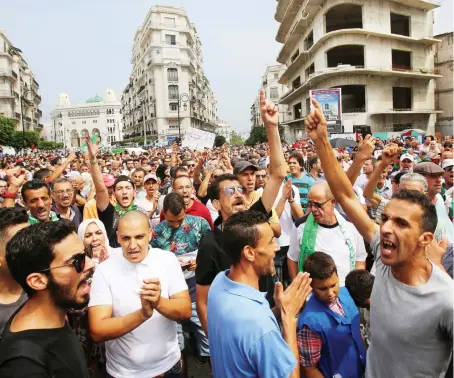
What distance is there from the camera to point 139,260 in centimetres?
262

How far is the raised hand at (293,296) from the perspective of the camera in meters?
1.93

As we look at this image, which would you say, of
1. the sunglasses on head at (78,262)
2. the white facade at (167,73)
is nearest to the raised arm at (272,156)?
the sunglasses on head at (78,262)

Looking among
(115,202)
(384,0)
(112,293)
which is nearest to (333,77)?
(384,0)

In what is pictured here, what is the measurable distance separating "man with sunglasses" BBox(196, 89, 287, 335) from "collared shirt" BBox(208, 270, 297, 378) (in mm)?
851

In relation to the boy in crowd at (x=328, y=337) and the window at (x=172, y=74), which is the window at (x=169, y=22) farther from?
the boy in crowd at (x=328, y=337)

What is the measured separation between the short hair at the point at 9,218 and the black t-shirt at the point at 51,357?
1.33 meters

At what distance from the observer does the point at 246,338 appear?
5.66ft

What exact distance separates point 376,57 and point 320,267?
126ft

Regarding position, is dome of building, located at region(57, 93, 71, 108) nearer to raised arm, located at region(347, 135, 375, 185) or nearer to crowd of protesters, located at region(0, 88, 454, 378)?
crowd of protesters, located at region(0, 88, 454, 378)

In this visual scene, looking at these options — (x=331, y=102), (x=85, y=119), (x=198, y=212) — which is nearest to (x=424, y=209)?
(x=198, y=212)

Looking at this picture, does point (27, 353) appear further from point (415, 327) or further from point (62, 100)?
point (62, 100)

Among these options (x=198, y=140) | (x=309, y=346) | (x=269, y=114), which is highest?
(x=198, y=140)

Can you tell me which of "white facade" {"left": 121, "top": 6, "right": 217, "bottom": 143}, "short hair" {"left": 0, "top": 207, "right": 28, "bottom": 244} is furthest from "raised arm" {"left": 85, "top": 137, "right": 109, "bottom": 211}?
"white facade" {"left": 121, "top": 6, "right": 217, "bottom": 143}

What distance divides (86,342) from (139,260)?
1.01 m
